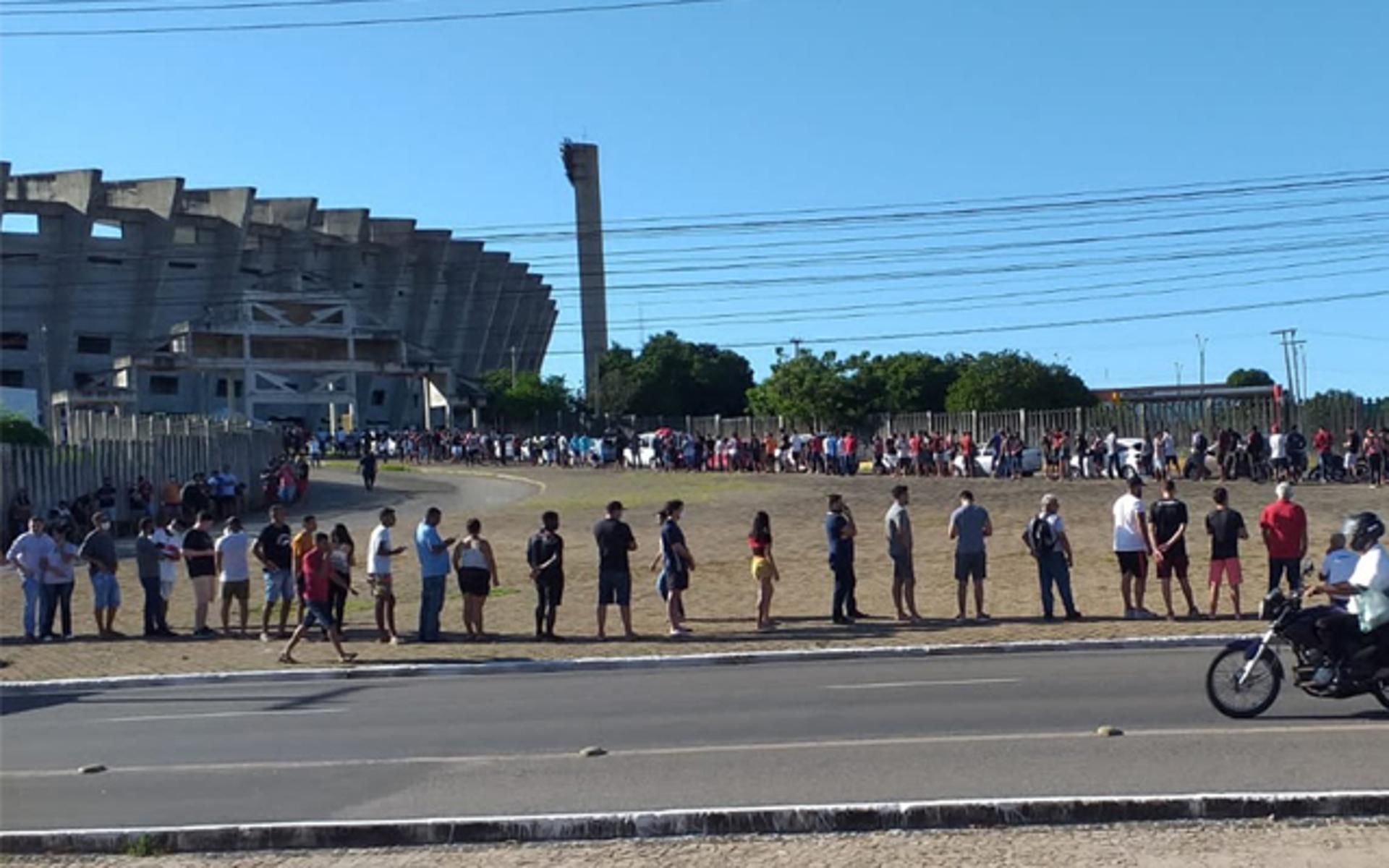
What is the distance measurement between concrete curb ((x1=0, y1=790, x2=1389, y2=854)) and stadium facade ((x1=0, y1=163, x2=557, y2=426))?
189 feet

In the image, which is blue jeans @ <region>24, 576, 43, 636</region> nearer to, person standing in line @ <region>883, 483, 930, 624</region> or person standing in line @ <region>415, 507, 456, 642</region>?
person standing in line @ <region>415, 507, 456, 642</region>

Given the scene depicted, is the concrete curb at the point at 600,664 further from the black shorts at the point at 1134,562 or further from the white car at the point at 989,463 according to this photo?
the white car at the point at 989,463

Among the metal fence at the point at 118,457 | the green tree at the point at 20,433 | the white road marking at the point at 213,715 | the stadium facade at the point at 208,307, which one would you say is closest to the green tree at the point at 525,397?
the stadium facade at the point at 208,307

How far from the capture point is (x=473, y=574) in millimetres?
18984

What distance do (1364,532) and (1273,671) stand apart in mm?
A: 1583

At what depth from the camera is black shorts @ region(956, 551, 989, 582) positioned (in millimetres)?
19031

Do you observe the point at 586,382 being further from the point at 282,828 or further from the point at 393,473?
the point at 282,828

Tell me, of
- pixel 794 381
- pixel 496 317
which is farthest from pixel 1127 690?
pixel 496 317

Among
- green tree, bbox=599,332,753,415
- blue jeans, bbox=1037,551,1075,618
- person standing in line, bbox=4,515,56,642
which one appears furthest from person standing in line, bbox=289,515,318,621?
green tree, bbox=599,332,753,415

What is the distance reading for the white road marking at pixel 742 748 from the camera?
404 inches

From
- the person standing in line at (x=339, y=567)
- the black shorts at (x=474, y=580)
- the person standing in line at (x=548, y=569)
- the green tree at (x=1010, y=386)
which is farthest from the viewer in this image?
the green tree at (x=1010, y=386)

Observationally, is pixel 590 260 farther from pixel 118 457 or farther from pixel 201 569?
pixel 201 569

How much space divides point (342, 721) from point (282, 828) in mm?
5120

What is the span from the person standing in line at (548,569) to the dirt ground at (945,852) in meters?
10.9
